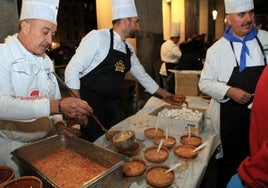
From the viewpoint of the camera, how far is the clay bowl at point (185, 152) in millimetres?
1692

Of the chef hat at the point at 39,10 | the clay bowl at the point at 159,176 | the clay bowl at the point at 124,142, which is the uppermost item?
the chef hat at the point at 39,10

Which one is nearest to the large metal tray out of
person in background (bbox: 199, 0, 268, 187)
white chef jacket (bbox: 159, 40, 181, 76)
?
person in background (bbox: 199, 0, 268, 187)

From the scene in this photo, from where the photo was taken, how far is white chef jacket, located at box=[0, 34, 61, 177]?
1.39m

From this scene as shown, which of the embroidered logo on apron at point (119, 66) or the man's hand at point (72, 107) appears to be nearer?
the man's hand at point (72, 107)

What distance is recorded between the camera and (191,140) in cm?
196

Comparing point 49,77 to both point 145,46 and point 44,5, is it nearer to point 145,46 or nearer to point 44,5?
point 44,5

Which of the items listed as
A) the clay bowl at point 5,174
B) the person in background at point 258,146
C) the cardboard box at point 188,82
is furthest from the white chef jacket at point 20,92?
the cardboard box at point 188,82

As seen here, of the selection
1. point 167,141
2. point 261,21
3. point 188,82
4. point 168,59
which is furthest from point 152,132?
point 168,59

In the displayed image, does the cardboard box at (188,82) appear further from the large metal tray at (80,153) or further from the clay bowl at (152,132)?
the large metal tray at (80,153)

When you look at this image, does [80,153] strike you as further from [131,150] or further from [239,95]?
[239,95]

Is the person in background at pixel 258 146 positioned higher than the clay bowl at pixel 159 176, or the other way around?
the person in background at pixel 258 146

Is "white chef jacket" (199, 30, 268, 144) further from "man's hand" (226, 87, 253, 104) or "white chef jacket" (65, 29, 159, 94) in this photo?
"white chef jacket" (65, 29, 159, 94)

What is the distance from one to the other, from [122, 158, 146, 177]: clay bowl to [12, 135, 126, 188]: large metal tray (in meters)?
0.13

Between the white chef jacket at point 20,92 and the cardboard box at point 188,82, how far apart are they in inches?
103
